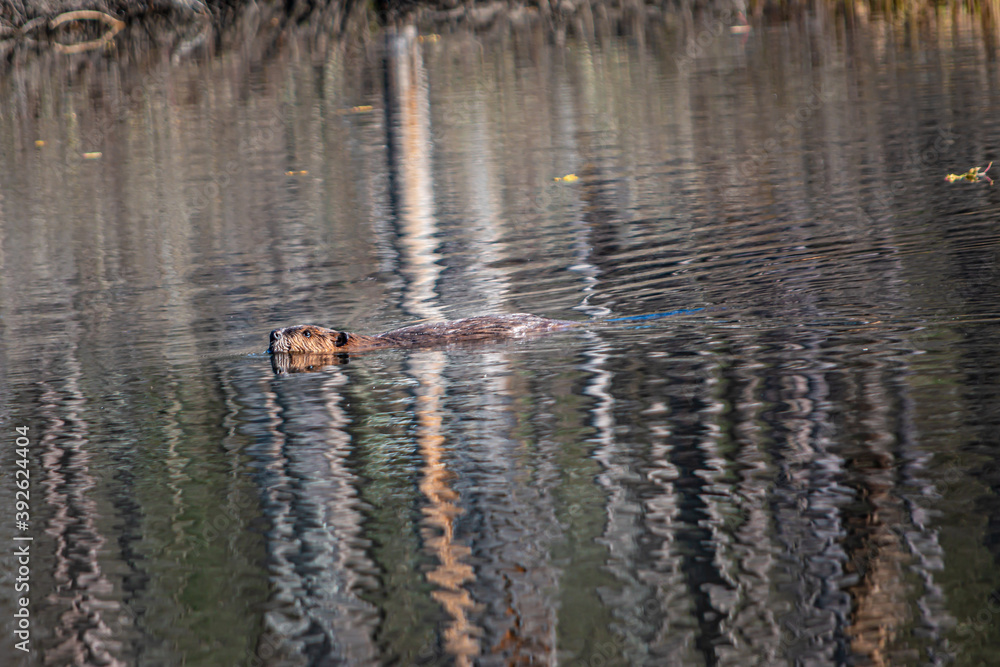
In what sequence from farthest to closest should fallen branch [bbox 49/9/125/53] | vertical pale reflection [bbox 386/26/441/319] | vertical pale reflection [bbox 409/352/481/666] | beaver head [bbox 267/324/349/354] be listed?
fallen branch [bbox 49/9/125/53]
vertical pale reflection [bbox 386/26/441/319]
beaver head [bbox 267/324/349/354]
vertical pale reflection [bbox 409/352/481/666]

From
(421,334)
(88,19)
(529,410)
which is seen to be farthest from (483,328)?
(88,19)

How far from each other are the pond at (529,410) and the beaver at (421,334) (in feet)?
0.70

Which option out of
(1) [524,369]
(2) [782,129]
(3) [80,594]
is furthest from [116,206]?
(3) [80,594]

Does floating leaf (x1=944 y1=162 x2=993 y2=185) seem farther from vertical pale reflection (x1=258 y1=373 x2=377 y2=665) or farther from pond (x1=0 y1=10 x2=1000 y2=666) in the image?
vertical pale reflection (x1=258 y1=373 x2=377 y2=665)

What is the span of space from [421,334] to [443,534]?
3.60 metres

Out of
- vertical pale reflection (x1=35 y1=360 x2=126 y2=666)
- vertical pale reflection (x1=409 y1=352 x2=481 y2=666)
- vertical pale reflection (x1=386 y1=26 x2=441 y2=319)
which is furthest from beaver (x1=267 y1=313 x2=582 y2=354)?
vertical pale reflection (x1=35 y1=360 x2=126 y2=666)

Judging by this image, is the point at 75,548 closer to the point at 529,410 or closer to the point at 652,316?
the point at 529,410

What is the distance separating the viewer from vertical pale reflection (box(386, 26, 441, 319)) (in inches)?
425

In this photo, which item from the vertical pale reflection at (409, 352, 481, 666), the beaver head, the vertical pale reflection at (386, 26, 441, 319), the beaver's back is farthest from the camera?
the vertical pale reflection at (386, 26, 441, 319)

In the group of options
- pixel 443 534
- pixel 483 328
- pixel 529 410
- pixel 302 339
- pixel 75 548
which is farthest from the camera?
pixel 302 339

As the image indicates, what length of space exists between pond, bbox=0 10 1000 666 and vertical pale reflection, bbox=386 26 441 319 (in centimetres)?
9

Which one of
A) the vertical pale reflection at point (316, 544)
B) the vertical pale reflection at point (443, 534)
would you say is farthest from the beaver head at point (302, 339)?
the vertical pale reflection at point (316, 544)

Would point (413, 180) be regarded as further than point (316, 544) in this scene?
Yes

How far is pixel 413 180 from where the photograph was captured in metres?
16.0
